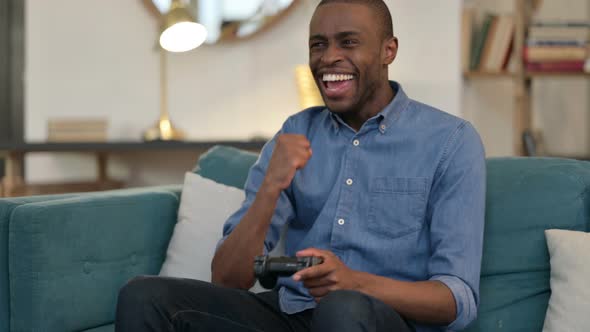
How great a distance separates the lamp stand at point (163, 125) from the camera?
12.1 ft

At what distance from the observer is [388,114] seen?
68.8 inches

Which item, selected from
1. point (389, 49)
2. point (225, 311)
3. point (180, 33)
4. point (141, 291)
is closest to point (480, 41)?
point (180, 33)

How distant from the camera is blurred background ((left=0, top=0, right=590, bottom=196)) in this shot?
11.5 feet

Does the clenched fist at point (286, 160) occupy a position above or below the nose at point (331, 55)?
below

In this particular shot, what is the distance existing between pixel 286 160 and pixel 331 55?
257mm

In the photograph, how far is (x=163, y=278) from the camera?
154 cm

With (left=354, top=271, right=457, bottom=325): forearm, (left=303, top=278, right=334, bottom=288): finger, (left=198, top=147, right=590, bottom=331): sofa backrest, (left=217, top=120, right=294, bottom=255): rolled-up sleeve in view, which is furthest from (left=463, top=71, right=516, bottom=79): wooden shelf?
(left=303, top=278, right=334, bottom=288): finger

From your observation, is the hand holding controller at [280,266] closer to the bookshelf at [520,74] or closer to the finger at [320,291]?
the finger at [320,291]

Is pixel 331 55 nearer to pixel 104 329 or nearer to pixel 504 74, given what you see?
pixel 104 329

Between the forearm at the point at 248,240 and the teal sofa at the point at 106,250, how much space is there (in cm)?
39

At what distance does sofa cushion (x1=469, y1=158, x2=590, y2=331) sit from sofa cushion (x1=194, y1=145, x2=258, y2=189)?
2.14 feet

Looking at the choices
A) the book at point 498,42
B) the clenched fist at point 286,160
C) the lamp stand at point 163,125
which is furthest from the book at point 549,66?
the clenched fist at point 286,160

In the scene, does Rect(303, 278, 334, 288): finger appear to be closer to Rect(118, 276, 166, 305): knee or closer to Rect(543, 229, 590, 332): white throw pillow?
Rect(118, 276, 166, 305): knee

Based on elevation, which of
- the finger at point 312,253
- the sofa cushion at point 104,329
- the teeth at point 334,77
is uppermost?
the teeth at point 334,77
